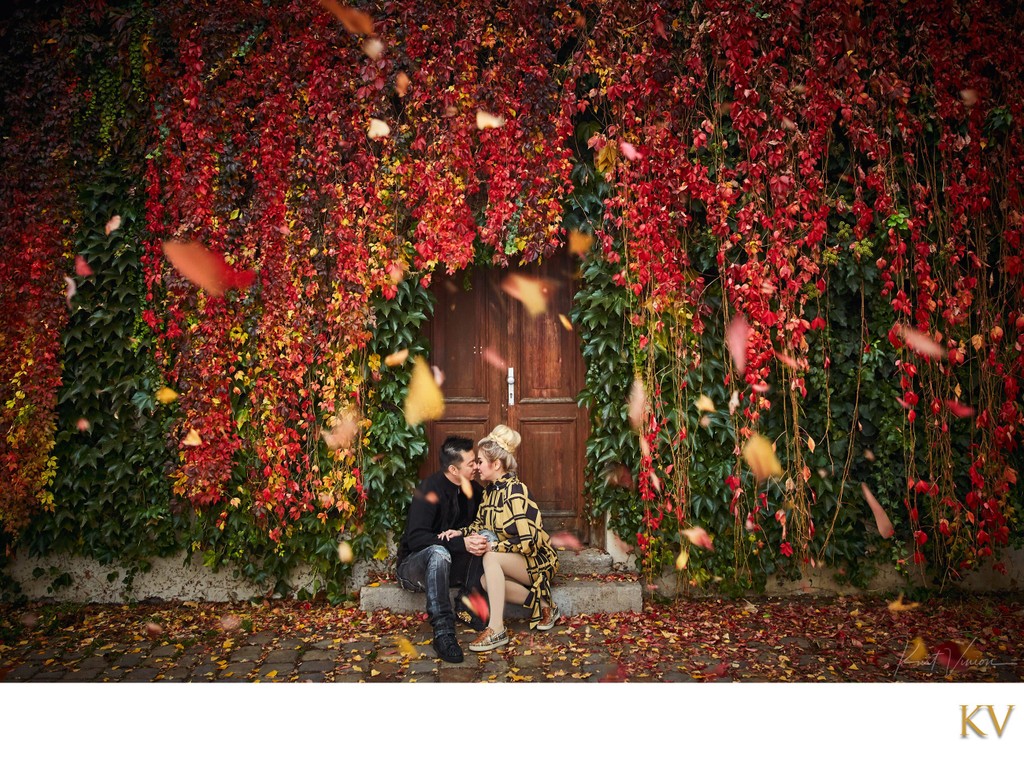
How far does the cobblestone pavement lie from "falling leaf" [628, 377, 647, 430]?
1280mm

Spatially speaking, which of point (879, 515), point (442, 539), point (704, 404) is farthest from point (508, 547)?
point (879, 515)

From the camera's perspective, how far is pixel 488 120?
16.5 feet

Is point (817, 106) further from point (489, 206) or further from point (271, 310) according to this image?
point (271, 310)

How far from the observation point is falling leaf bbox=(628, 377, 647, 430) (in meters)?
5.11

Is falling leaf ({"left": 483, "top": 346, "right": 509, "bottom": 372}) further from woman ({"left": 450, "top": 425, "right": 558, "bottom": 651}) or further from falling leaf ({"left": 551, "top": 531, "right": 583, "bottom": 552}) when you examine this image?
falling leaf ({"left": 551, "top": 531, "right": 583, "bottom": 552})

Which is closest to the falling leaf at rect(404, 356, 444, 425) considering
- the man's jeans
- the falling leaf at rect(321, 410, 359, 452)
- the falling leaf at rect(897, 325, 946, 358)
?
the falling leaf at rect(321, 410, 359, 452)

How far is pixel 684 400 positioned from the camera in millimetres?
5082

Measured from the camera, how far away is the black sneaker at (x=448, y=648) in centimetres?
416

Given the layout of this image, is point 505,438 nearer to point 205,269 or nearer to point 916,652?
point 205,269

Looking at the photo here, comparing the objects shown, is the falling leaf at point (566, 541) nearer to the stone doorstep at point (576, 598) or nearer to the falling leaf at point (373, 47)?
the stone doorstep at point (576, 598)

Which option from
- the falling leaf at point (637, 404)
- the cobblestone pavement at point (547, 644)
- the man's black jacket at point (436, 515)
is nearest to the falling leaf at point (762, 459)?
the falling leaf at point (637, 404)

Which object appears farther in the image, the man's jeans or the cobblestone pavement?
the man's jeans

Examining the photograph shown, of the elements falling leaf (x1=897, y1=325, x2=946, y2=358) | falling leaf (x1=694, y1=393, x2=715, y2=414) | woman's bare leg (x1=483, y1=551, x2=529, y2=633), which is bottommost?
woman's bare leg (x1=483, y1=551, x2=529, y2=633)

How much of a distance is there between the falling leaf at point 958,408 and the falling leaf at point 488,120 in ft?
11.8
